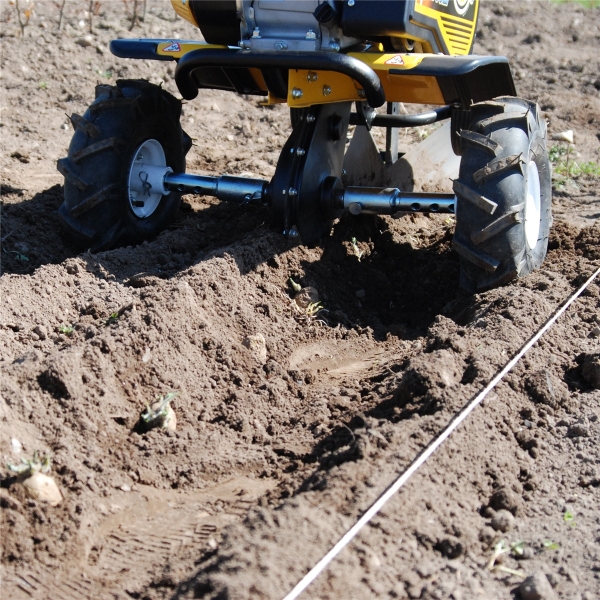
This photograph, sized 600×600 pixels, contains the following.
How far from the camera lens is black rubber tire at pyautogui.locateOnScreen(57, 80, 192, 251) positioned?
5.23m

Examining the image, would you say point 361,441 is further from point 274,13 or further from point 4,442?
point 274,13

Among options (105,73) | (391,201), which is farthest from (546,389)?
(105,73)

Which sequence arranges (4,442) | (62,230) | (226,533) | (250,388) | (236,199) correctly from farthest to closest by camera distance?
(62,230) → (236,199) → (250,388) → (4,442) → (226,533)

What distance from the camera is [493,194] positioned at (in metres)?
4.58

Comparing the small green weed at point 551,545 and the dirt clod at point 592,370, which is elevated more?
the dirt clod at point 592,370

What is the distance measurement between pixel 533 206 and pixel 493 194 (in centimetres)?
75

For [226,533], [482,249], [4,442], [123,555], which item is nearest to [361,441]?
[226,533]

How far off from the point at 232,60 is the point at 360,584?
117 inches

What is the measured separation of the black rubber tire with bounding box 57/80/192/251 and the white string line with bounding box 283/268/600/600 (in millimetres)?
2603

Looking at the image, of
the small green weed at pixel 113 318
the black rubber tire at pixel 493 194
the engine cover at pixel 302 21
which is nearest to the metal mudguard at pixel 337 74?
the engine cover at pixel 302 21

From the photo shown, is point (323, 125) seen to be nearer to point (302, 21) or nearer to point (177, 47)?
point (302, 21)

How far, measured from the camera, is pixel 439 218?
251 inches

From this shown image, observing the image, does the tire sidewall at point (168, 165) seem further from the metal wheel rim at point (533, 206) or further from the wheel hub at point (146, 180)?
the metal wheel rim at point (533, 206)

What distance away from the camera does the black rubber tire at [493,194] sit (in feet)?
15.0
